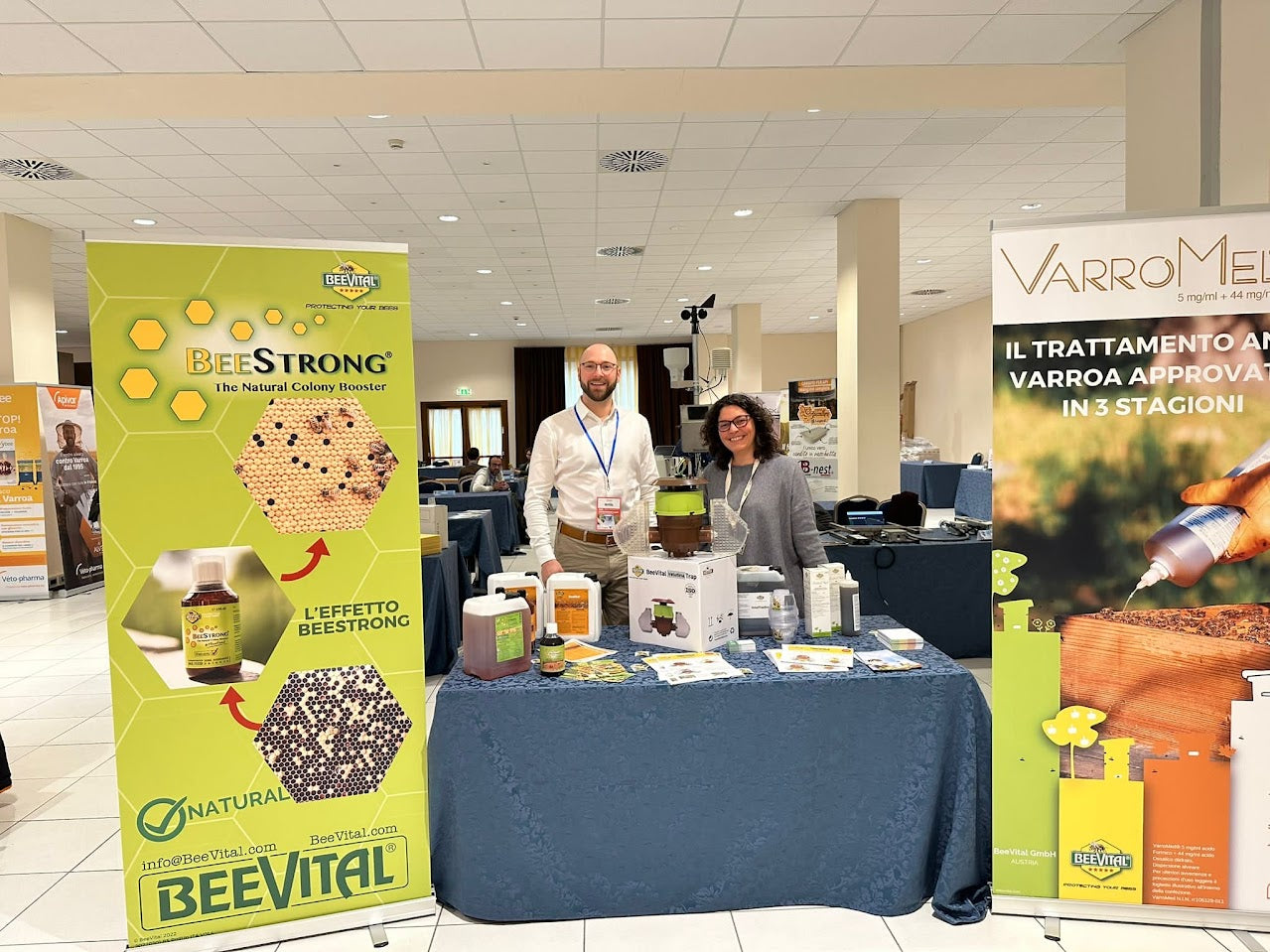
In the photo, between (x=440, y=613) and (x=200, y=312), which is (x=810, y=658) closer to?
(x=200, y=312)

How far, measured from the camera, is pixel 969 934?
2150mm

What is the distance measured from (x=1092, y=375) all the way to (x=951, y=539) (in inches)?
105

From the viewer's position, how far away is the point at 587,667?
2264 mm

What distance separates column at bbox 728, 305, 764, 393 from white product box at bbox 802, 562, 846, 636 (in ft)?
33.2

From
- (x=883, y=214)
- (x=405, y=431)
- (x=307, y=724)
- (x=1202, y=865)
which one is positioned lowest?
(x=1202, y=865)

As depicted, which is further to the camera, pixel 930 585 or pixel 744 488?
pixel 930 585

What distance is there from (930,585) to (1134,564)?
2.46 metres

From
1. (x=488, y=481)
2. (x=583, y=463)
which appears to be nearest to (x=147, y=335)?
(x=583, y=463)

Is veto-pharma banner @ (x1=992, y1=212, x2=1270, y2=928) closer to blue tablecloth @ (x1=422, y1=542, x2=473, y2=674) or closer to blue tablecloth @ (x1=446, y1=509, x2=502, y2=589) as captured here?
blue tablecloth @ (x1=422, y1=542, x2=473, y2=674)

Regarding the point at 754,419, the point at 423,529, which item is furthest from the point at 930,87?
the point at 423,529

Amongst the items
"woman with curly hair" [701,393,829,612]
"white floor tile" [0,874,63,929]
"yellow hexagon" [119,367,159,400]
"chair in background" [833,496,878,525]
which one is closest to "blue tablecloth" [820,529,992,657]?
"chair in background" [833,496,878,525]

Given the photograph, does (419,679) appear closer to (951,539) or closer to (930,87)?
(951,539)

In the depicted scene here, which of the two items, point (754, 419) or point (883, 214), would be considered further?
point (883, 214)

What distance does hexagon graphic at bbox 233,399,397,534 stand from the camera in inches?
82.2
